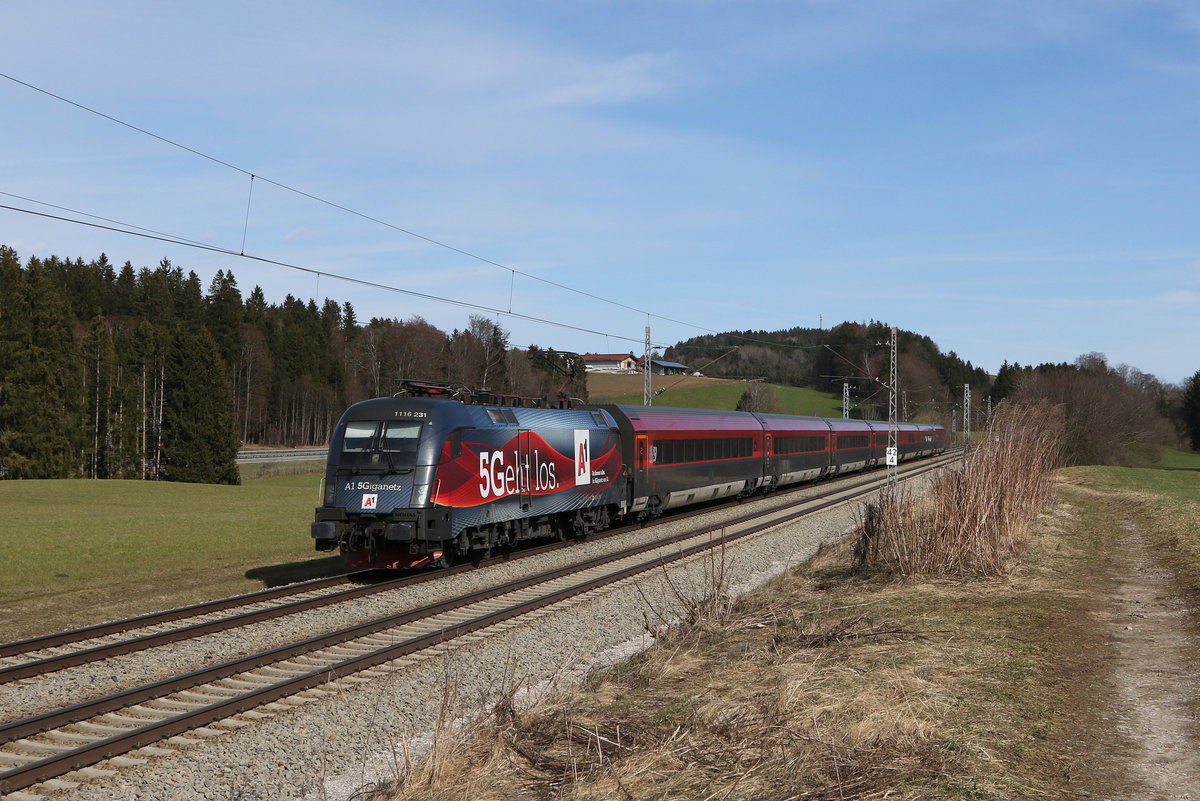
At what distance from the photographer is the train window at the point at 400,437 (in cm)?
1650

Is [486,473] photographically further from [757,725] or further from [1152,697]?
[1152,697]

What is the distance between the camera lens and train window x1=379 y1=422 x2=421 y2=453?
16.5 metres

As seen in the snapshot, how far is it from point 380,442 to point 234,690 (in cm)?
746

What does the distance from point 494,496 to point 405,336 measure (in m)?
66.7

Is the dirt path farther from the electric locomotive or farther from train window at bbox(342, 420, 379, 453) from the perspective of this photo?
train window at bbox(342, 420, 379, 453)

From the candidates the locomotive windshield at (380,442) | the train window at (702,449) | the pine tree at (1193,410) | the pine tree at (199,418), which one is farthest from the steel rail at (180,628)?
the pine tree at (1193,410)

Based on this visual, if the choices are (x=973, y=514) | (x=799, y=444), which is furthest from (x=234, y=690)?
(x=799, y=444)

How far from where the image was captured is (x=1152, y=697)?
8023 millimetres

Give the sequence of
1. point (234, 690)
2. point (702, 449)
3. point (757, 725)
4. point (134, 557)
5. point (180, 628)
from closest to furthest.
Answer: point (757, 725)
point (234, 690)
point (180, 628)
point (134, 557)
point (702, 449)

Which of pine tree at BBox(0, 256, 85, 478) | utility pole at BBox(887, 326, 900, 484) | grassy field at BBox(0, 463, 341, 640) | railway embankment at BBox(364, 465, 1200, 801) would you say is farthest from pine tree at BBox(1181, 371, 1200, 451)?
pine tree at BBox(0, 256, 85, 478)

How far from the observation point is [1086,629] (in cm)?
1090

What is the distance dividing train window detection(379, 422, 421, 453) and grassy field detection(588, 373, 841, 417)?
81286mm

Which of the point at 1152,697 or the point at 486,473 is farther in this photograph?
the point at 486,473

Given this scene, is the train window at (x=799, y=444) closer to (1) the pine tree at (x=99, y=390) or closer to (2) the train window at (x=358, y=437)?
(2) the train window at (x=358, y=437)
